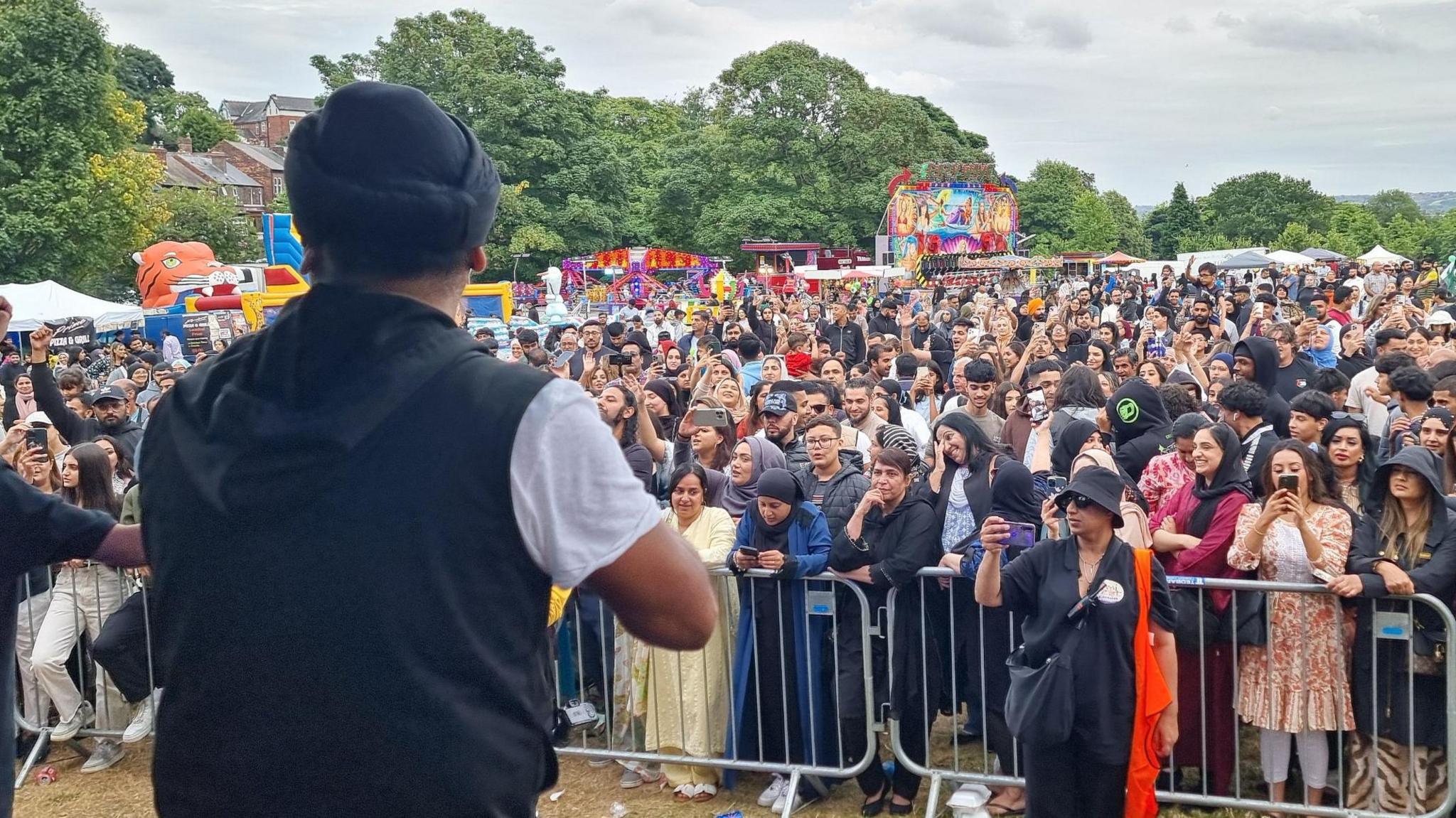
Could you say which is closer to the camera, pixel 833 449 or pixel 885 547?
pixel 885 547

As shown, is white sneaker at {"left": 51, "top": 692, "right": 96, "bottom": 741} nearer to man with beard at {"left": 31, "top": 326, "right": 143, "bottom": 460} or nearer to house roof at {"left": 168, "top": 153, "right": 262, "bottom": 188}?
man with beard at {"left": 31, "top": 326, "right": 143, "bottom": 460}

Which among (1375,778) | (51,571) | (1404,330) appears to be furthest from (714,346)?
(1375,778)

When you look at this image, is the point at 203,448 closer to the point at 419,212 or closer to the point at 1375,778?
the point at 419,212

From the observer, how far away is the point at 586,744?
21.9ft

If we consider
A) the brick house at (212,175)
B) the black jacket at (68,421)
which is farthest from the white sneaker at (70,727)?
the brick house at (212,175)

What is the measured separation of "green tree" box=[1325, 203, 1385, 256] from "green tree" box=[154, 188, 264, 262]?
71.5 m

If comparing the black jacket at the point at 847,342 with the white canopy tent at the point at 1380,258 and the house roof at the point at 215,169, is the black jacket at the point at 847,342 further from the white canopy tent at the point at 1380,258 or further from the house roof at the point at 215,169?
the house roof at the point at 215,169

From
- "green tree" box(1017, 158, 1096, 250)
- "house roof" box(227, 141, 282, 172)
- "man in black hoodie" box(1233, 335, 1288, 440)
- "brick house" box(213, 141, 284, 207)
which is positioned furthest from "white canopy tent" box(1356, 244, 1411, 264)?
"brick house" box(213, 141, 284, 207)

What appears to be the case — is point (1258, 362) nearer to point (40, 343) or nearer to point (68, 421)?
point (40, 343)

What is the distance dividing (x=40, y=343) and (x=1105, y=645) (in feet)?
23.1

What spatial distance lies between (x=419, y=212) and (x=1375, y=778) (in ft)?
17.0

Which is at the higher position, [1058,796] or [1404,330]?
[1404,330]

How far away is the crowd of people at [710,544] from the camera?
1.38 meters

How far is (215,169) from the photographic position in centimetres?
8338
